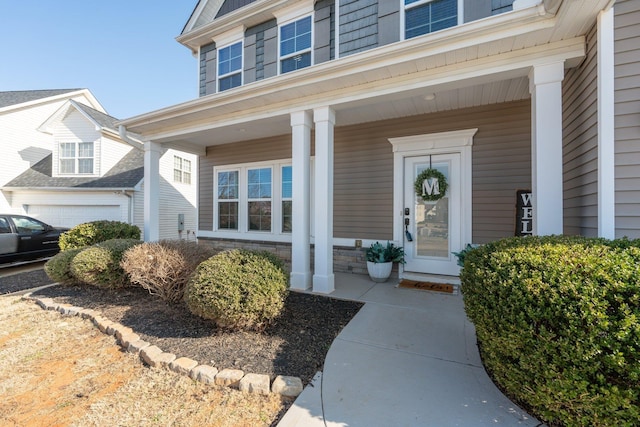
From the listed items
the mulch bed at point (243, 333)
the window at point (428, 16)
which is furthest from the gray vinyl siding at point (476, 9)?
the mulch bed at point (243, 333)

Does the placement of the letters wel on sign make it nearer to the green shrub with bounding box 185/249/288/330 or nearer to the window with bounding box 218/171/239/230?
the green shrub with bounding box 185/249/288/330

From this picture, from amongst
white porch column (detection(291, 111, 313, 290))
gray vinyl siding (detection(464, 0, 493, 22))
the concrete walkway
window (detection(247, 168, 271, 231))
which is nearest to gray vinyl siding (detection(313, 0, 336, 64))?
white porch column (detection(291, 111, 313, 290))

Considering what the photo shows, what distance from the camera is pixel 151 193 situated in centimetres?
619

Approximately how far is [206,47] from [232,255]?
6.84 meters

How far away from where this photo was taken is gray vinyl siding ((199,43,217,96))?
7.32 m

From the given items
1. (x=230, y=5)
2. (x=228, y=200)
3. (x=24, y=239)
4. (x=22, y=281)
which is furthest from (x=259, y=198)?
(x=24, y=239)

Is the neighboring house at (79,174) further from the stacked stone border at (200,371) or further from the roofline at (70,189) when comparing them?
the stacked stone border at (200,371)

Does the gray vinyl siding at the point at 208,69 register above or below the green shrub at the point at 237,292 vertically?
above

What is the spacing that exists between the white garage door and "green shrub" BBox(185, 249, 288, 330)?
9.65m

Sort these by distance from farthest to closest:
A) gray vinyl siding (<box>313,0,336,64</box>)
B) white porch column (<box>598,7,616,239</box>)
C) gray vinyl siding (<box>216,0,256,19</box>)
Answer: gray vinyl siding (<box>216,0,256,19</box>) → gray vinyl siding (<box>313,0,336,64</box>) → white porch column (<box>598,7,616,239</box>)

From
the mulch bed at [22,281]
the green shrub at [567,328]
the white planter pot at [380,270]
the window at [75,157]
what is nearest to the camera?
the green shrub at [567,328]

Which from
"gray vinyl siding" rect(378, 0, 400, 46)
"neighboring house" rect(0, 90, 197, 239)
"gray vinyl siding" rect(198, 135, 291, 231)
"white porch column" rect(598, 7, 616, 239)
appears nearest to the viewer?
"white porch column" rect(598, 7, 616, 239)

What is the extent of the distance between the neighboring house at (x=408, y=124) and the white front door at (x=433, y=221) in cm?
2

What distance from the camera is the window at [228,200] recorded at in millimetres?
7176
